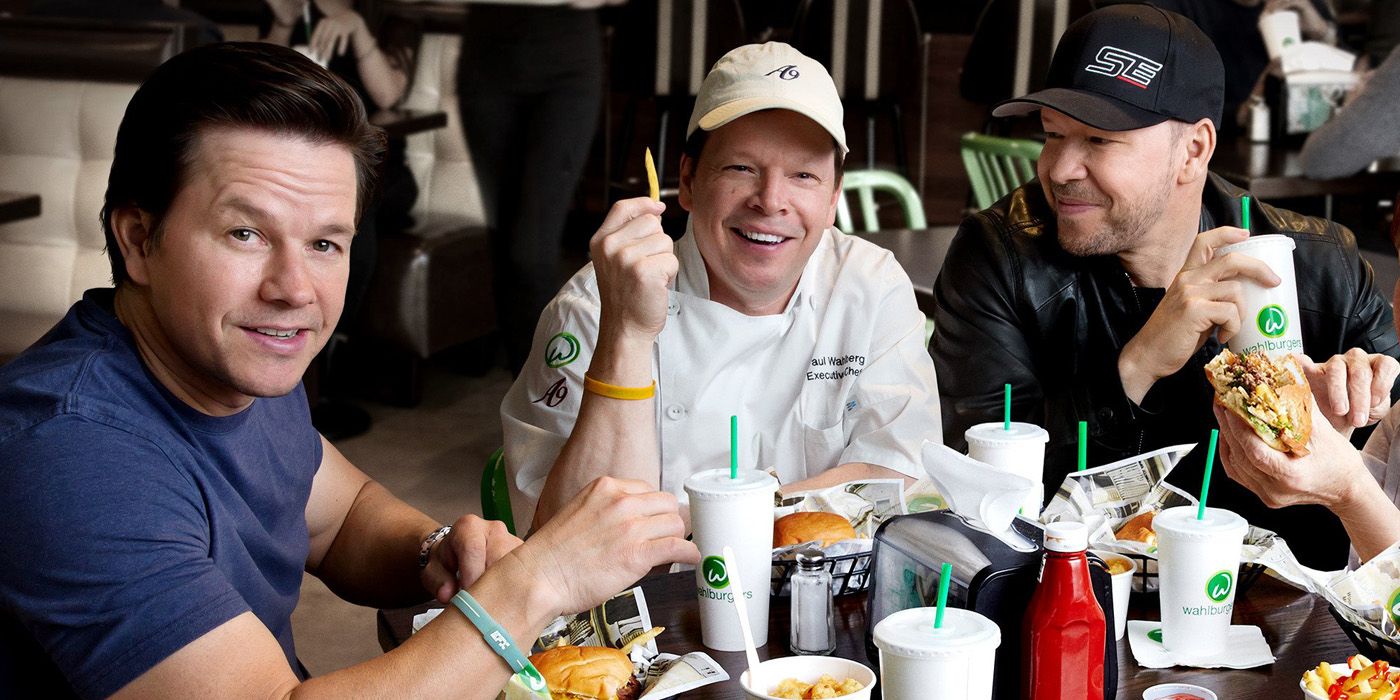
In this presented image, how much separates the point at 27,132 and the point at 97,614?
10.3 ft

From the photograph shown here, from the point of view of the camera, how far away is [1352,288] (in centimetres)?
Result: 222

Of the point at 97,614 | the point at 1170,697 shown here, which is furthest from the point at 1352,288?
the point at 97,614

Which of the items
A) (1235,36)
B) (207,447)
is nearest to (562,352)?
(207,447)

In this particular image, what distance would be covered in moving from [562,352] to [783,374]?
35 centimetres

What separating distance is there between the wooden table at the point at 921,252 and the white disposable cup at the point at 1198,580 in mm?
1456

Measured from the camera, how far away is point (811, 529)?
157cm

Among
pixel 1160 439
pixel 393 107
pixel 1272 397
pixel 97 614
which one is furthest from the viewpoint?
pixel 393 107

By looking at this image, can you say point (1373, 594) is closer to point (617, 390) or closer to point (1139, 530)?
point (1139, 530)

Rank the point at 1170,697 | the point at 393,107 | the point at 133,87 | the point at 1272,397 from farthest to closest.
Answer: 1. the point at 393,107
2. the point at 133,87
3. the point at 1272,397
4. the point at 1170,697

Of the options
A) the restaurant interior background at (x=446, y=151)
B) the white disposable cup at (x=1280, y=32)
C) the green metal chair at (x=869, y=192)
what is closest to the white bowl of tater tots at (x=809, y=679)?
the restaurant interior background at (x=446, y=151)

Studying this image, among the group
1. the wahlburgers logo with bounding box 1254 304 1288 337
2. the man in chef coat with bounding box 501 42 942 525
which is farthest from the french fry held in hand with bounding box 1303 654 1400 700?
the man in chef coat with bounding box 501 42 942 525

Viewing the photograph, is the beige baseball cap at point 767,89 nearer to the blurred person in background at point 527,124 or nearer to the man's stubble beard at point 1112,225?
the man's stubble beard at point 1112,225

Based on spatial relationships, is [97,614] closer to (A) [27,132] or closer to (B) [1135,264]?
(B) [1135,264]

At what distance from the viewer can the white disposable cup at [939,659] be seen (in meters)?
1.14
